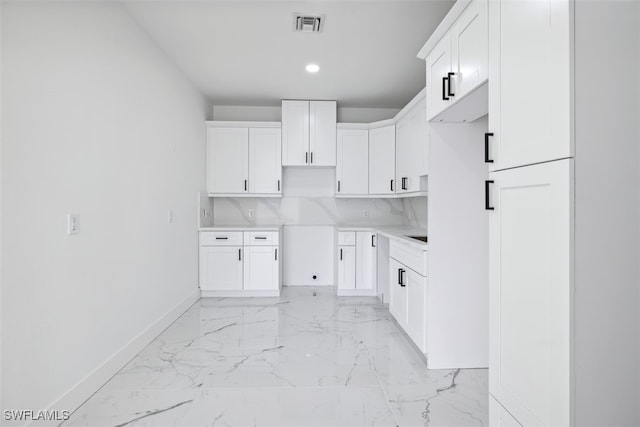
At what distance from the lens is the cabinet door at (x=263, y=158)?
15.3 feet

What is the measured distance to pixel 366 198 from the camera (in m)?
4.98

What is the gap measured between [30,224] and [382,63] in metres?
3.08

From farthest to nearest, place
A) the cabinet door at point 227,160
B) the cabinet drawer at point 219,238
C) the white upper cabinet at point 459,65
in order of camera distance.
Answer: the cabinet door at point 227,160, the cabinet drawer at point 219,238, the white upper cabinet at point 459,65

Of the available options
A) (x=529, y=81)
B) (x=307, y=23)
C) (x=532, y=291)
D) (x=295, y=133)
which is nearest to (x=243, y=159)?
Result: (x=295, y=133)

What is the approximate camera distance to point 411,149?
3.75m

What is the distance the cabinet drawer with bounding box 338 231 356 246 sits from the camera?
4391 mm

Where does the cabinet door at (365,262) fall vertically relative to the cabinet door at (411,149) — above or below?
below

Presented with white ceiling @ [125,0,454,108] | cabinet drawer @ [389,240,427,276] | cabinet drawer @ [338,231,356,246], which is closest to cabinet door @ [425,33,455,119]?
white ceiling @ [125,0,454,108]

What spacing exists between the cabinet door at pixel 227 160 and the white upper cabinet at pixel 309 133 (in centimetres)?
53

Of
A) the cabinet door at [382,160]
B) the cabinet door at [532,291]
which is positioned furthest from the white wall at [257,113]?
the cabinet door at [532,291]

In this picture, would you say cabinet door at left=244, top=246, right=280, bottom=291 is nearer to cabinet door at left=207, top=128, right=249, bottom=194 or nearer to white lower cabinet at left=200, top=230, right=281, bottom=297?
white lower cabinet at left=200, top=230, right=281, bottom=297

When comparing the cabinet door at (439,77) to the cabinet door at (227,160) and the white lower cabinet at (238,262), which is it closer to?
the white lower cabinet at (238,262)
